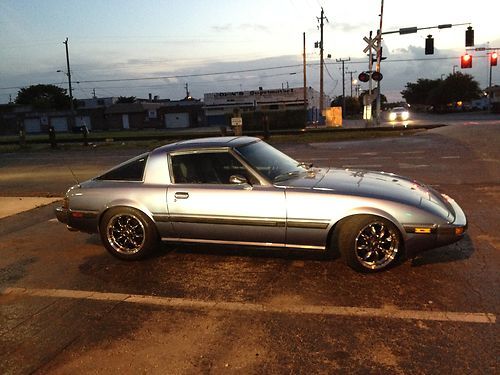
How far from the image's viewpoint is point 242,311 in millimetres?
3906

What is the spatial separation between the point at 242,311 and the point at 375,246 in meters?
1.52

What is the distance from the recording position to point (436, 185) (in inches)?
373

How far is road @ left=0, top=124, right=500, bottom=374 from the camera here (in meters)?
3.15

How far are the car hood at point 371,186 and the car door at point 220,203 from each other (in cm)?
36

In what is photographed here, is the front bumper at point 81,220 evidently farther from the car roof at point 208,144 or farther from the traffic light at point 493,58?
the traffic light at point 493,58

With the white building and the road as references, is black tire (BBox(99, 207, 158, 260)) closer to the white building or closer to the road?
the road

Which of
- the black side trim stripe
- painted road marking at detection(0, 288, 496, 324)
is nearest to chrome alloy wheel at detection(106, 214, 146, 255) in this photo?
the black side trim stripe

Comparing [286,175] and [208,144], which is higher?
[208,144]

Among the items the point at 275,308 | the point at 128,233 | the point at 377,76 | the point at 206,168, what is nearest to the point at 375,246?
the point at 275,308

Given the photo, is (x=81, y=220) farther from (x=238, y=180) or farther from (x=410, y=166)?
(x=410, y=166)

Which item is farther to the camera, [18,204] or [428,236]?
[18,204]

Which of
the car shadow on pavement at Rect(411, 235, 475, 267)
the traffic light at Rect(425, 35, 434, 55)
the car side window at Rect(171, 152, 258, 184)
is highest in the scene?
the traffic light at Rect(425, 35, 434, 55)

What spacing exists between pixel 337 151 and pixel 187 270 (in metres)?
13.7

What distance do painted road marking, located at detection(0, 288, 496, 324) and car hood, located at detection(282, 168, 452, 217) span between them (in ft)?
3.86
